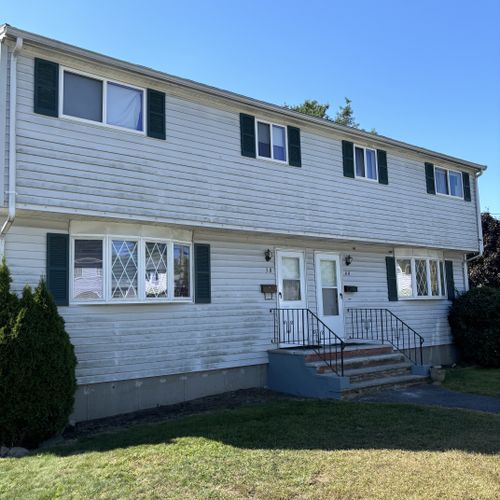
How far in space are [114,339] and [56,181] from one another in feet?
9.18

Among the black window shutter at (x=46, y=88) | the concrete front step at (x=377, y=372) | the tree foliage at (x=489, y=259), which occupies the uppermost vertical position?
the black window shutter at (x=46, y=88)

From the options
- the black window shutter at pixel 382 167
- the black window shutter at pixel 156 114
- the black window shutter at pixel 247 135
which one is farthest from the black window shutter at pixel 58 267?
the black window shutter at pixel 382 167

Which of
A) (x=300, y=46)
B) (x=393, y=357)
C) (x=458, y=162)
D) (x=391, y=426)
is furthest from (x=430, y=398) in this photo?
(x=300, y=46)

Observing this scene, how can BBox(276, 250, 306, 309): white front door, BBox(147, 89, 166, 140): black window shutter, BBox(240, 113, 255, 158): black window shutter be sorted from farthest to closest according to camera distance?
BBox(276, 250, 306, 309): white front door → BBox(240, 113, 255, 158): black window shutter → BBox(147, 89, 166, 140): black window shutter

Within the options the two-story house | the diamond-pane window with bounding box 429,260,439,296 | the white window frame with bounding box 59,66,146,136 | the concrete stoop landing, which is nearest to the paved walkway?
the concrete stoop landing

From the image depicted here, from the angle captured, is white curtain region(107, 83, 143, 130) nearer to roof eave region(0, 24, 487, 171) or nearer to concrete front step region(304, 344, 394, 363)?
roof eave region(0, 24, 487, 171)

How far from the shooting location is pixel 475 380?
1145cm

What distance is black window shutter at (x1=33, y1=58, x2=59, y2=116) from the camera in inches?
313

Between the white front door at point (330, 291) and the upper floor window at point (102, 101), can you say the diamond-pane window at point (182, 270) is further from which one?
the white front door at point (330, 291)

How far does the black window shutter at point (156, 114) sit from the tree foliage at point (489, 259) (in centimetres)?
1654

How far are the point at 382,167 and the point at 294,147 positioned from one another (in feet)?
10.4

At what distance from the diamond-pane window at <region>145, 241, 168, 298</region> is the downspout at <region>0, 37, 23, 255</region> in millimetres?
2415

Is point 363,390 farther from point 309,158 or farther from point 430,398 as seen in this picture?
point 309,158

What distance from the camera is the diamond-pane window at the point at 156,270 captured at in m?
9.25
